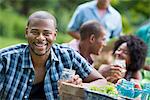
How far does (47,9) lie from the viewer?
23172 millimetres

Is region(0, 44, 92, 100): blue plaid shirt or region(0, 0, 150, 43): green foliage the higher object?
region(0, 0, 150, 43): green foliage

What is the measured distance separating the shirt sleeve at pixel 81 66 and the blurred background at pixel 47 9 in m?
13.9

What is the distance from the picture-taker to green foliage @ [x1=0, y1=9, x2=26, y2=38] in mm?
21531

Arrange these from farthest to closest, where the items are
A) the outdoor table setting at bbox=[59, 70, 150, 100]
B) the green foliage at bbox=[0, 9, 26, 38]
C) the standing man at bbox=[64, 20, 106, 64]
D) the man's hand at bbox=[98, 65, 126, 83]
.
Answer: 1. the green foliage at bbox=[0, 9, 26, 38]
2. the standing man at bbox=[64, 20, 106, 64]
3. the man's hand at bbox=[98, 65, 126, 83]
4. the outdoor table setting at bbox=[59, 70, 150, 100]

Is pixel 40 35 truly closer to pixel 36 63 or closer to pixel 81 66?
pixel 36 63

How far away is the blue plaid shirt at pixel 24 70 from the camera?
436 centimetres

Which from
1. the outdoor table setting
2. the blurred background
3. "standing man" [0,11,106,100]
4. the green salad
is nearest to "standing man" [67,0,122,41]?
"standing man" [0,11,106,100]

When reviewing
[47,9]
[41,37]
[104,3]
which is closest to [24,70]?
[41,37]

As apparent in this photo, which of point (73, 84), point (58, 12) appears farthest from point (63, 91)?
point (58, 12)

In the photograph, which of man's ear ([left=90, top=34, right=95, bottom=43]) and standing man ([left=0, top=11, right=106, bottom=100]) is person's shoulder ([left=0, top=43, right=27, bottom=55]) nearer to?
standing man ([left=0, top=11, right=106, bottom=100])

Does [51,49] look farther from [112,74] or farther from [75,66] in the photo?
[112,74]

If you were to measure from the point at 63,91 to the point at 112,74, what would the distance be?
1113 mm

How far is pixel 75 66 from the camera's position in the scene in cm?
456

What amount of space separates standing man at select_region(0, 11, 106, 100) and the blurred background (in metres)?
14.1
